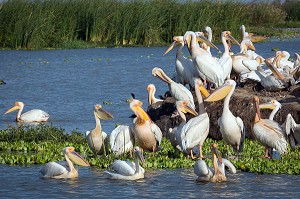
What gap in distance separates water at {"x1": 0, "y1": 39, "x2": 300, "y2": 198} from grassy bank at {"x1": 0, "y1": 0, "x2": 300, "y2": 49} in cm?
66

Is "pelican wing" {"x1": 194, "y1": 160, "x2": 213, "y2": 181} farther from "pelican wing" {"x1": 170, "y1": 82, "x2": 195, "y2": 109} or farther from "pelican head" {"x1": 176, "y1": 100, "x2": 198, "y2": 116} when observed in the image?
"pelican wing" {"x1": 170, "y1": 82, "x2": 195, "y2": 109}

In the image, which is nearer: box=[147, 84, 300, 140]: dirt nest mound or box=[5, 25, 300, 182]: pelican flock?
box=[5, 25, 300, 182]: pelican flock

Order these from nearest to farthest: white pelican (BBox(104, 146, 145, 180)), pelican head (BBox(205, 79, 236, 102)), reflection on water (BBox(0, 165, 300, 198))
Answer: reflection on water (BBox(0, 165, 300, 198)), white pelican (BBox(104, 146, 145, 180)), pelican head (BBox(205, 79, 236, 102))

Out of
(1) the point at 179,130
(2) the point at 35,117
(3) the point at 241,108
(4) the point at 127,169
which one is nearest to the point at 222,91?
(1) the point at 179,130

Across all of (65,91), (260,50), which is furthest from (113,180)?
(260,50)

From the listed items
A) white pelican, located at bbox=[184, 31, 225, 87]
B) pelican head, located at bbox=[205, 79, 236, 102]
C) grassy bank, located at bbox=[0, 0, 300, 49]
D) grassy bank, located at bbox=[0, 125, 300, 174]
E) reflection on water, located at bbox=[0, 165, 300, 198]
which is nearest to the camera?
reflection on water, located at bbox=[0, 165, 300, 198]

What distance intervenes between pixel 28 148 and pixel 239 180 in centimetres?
335

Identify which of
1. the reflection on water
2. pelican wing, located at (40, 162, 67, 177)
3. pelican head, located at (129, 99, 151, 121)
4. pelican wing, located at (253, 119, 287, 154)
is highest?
pelican head, located at (129, 99, 151, 121)

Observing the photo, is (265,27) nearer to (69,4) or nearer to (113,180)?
(69,4)

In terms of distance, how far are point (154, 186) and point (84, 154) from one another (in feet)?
6.90

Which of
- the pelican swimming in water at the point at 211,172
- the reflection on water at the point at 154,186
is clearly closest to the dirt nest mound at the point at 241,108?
the reflection on water at the point at 154,186

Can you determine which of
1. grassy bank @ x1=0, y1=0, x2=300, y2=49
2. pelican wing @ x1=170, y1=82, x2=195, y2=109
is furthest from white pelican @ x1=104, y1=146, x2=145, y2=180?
grassy bank @ x1=0, y1=0, x2=300, y2=49

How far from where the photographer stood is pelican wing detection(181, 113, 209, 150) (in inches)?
401

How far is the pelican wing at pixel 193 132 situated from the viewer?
10195 mm
